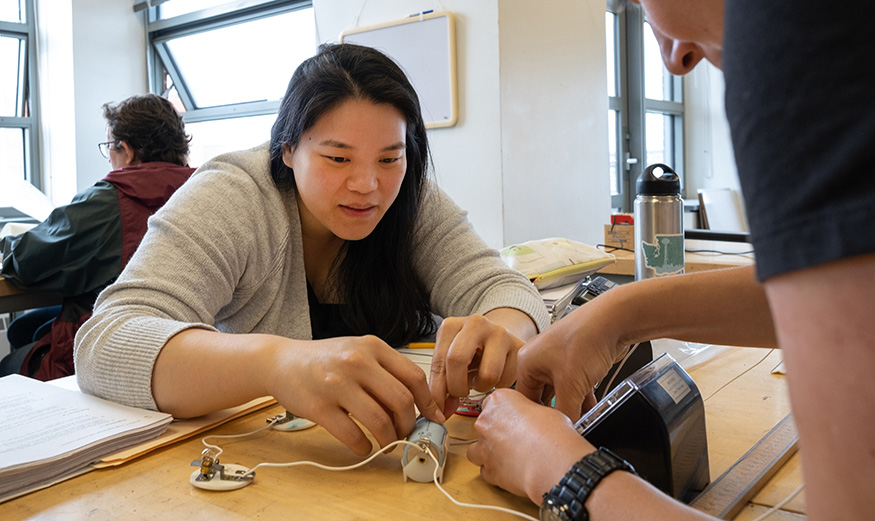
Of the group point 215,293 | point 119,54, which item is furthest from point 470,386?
point 119,54

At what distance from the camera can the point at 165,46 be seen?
14.9ft

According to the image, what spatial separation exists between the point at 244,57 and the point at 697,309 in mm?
4128

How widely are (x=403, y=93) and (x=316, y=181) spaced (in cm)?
23

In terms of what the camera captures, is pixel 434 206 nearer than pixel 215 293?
No

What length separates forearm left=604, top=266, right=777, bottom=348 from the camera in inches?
28.0

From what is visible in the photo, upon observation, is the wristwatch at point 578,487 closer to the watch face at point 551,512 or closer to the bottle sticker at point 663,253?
the watch face at point 551,512

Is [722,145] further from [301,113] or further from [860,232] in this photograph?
[860,232]

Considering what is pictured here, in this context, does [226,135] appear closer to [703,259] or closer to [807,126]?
[703,259]

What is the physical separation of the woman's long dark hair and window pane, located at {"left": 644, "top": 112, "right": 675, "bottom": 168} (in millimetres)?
3710

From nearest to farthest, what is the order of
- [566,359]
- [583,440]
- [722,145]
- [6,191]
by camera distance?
→ 1. [583,440]
2. [566,359]
3. [6,191]
4. [722,145]

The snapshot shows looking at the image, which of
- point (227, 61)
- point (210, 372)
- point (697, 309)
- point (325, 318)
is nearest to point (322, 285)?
point (325, 318)

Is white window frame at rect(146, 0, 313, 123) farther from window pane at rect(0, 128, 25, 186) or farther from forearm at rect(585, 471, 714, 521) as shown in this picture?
forearm at rect(585, 471, 714, 521)

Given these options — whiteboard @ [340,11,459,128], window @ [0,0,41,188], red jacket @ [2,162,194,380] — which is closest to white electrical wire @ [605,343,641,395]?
red jacket @ [2,162,194,380]

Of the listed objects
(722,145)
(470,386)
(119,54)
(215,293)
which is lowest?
(470,386)
